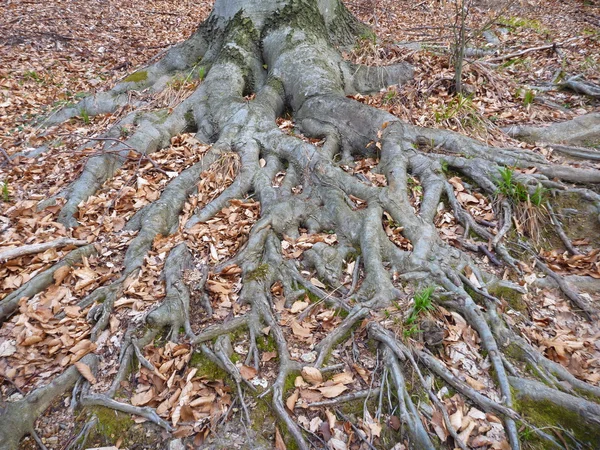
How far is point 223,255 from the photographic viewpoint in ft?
10.8

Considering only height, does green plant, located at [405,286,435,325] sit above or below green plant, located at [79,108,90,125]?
below

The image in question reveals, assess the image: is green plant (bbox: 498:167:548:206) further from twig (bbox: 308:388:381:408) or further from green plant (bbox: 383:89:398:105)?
twig (bbox: 308:388:381:408)

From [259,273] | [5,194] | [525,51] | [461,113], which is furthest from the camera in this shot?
[525,51]

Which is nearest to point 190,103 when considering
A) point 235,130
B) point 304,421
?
point 235,130

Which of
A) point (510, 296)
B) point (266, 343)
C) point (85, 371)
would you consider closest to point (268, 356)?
point (266, 343)

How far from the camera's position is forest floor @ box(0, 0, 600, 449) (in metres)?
2.29

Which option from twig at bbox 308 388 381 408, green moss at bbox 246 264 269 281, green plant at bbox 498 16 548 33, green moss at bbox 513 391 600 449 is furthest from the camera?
green plant at bbox 498 16 548 33

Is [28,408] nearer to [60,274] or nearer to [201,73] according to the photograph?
[60,274]

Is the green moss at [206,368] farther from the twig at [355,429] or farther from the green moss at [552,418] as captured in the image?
the green moss at [552,418]

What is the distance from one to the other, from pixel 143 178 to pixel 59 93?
408 centimetres

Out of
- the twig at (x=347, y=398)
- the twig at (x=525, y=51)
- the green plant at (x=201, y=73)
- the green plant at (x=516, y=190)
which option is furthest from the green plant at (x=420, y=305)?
the twig at (x=525, y=51)

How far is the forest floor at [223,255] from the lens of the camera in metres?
2.29

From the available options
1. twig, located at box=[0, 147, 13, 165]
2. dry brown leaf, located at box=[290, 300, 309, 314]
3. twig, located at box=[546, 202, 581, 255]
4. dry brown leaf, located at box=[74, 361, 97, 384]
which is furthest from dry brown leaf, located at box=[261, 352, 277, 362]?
twig, located at box=[0, 147, 13, 165]

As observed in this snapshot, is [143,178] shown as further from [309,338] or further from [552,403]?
[552,403]
